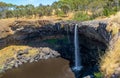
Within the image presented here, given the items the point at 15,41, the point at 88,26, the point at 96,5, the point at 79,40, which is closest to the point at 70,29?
the point at 79,40

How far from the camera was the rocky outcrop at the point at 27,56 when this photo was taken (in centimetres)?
5088

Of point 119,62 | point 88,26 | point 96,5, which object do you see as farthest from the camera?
point 96,5

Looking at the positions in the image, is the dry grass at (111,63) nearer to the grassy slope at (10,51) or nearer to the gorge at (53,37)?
the gorge at (53,37)

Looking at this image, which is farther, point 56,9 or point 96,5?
point 56,9

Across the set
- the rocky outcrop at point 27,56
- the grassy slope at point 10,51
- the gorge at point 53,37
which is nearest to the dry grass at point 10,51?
the grassy slope at point 10,51

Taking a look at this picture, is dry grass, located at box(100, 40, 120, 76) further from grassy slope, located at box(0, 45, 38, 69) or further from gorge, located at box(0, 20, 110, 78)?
grassy slope, located at box(0, 45, 38, 69)

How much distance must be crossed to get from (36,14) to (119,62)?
69415 millimetres

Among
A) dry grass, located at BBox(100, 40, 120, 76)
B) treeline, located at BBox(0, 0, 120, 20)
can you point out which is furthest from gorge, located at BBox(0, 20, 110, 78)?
dry grass, located at BBox(100, 40, 120, 76)

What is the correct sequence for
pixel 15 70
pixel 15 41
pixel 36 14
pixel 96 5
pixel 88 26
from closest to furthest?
pixel 88 26, pixel 15 70, pixel 15 41, pixel 96 5, pixel 36 14

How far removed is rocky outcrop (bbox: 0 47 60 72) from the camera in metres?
50.9

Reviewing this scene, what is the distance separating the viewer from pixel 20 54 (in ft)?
182

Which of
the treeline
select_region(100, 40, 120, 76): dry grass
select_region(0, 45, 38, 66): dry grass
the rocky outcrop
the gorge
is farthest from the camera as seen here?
the treeline

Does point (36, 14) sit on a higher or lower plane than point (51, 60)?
higher

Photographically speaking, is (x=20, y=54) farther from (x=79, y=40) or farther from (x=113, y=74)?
(x=113, y=74)
